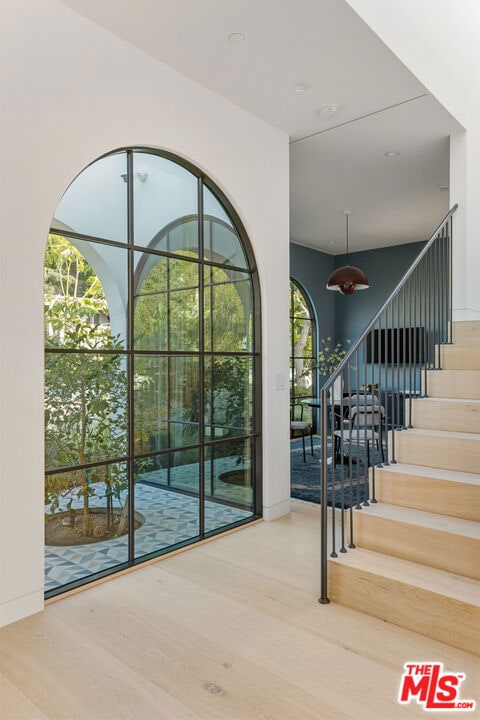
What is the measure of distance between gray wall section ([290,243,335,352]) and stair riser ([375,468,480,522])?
567cm

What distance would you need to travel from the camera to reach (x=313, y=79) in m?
3.31

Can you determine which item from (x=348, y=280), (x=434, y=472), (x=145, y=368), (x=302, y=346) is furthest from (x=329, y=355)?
(x=145, y=368)

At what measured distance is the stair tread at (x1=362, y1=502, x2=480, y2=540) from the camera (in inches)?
97.7

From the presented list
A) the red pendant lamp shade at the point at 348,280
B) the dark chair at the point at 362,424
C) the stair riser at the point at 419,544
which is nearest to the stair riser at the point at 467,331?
the dark chair at the point at 362,424

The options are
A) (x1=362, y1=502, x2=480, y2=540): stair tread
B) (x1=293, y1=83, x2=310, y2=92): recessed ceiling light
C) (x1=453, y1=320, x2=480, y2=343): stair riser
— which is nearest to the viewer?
(x1=362, y1=502, x2=480, y2=540): stair tread

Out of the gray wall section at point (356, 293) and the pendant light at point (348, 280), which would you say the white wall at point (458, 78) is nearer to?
the pendant light at point (348, 280)

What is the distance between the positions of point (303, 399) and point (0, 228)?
6.48m

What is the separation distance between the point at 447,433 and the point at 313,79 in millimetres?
2444

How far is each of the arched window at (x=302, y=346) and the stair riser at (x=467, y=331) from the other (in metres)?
4.00

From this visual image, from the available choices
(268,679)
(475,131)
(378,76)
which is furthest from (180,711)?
(475,131)

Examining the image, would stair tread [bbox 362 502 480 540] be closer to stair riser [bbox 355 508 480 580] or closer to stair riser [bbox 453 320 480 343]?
stair riser [bbox 355 508 480 580]

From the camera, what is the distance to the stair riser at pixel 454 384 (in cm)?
356
